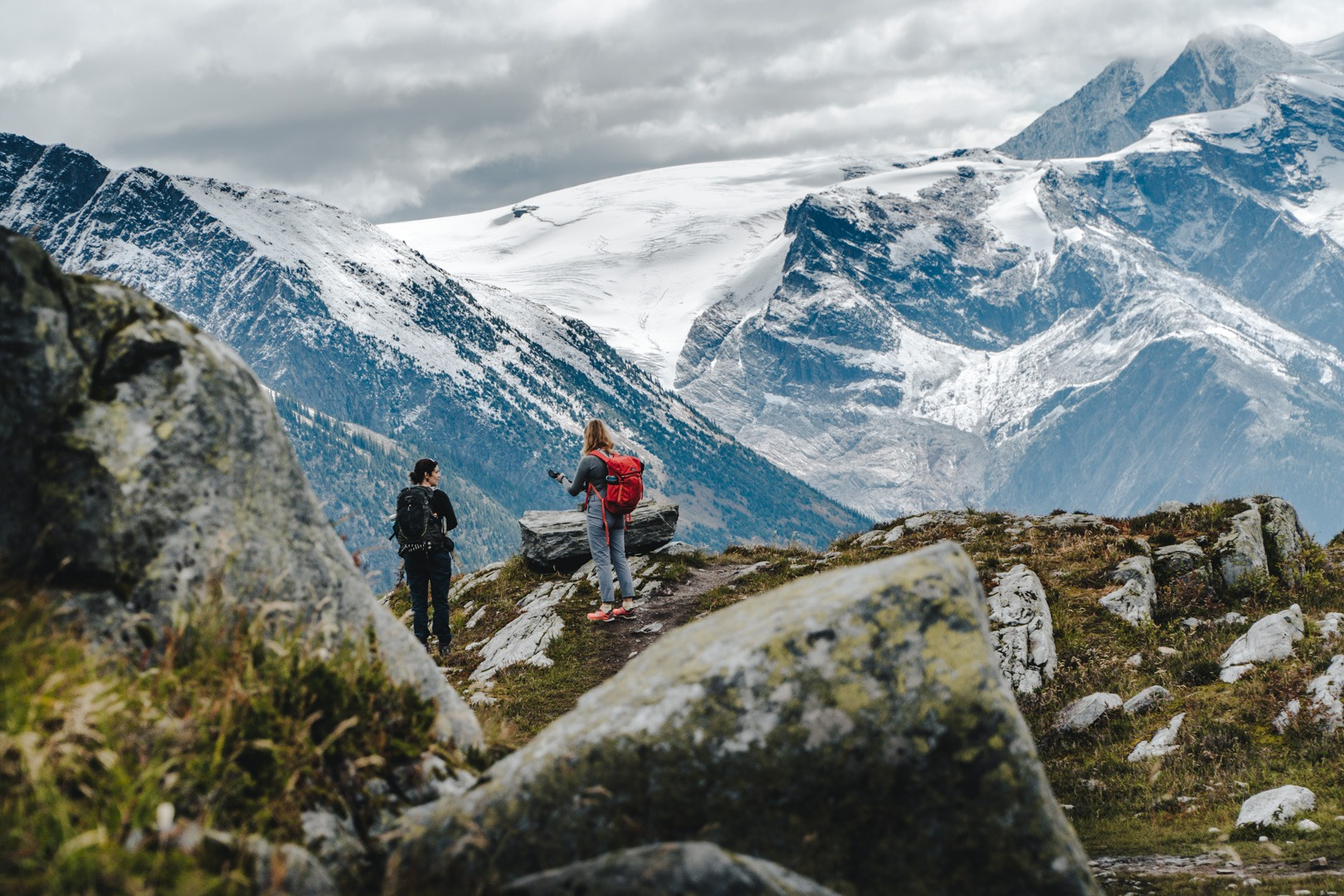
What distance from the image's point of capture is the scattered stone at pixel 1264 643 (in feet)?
48.8

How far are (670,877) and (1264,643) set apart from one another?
1408cm

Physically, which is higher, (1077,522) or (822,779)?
(822,779)

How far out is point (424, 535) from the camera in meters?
20.2

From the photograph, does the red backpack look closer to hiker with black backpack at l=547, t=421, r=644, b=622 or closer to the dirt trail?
hiker with black backpack at l=547, t=421, r=644, b=622

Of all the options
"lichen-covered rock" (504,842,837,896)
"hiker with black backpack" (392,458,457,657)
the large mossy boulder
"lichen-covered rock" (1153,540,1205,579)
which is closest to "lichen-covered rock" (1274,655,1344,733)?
"lichen-covered rock" (1153,540,1205,579)

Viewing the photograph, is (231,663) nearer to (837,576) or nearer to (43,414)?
(43,414)

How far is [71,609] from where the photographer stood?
19.6 feet

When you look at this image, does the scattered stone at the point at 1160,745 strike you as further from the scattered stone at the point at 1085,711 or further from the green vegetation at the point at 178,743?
the green vegetation at the point at 178,743

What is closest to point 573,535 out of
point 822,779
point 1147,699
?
point 1147,699

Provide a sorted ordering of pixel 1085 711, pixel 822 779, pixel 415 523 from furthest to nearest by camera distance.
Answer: pixel 415 523
pixel 1085 711
pixel 822 779

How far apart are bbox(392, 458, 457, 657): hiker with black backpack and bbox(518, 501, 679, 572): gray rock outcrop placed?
752cm

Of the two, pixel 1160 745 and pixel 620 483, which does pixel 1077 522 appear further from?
pixel 1160 745

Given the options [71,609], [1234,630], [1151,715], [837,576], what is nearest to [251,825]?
[71,609]

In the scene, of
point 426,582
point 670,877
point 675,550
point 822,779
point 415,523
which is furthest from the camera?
point 675,550
